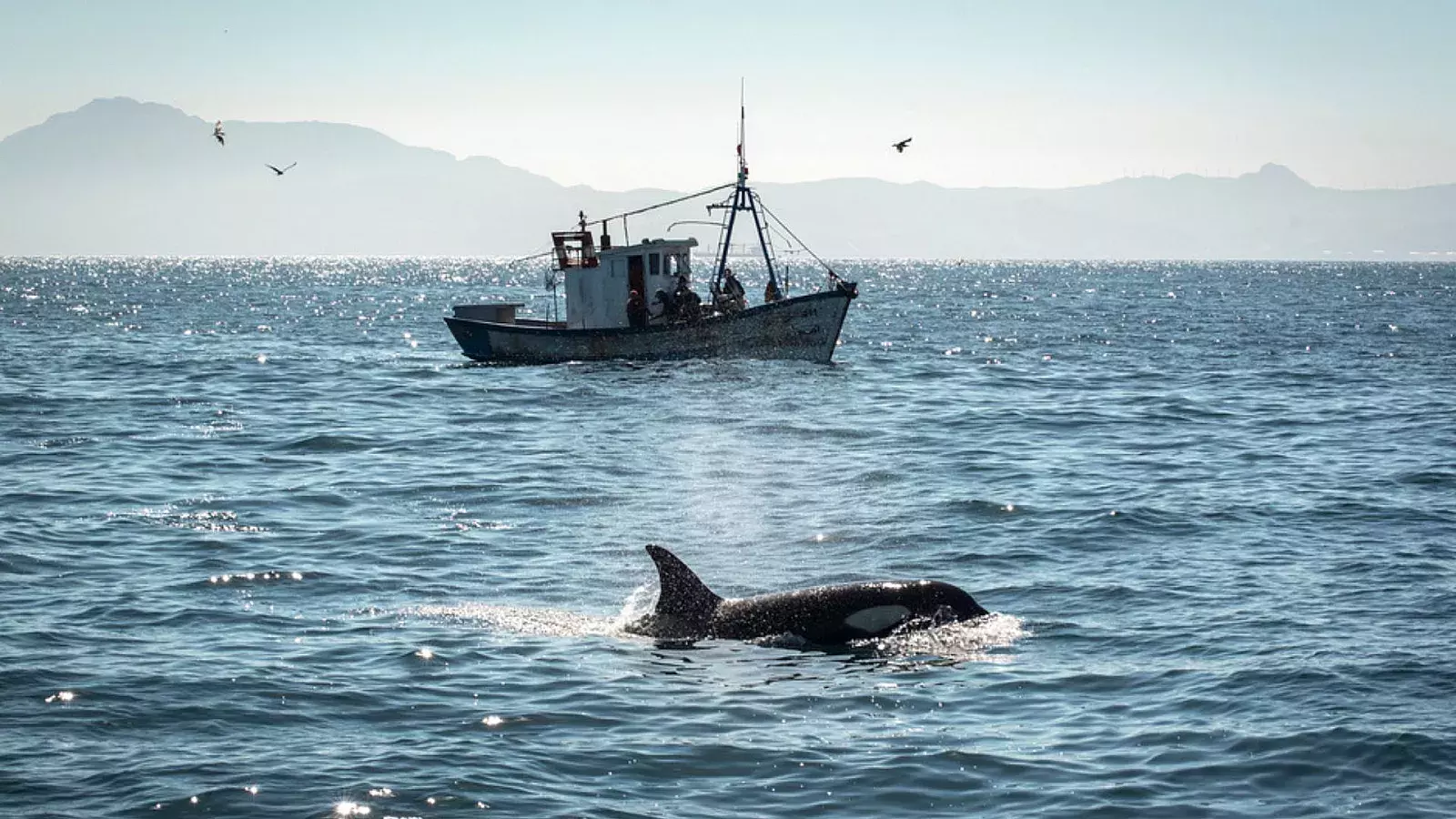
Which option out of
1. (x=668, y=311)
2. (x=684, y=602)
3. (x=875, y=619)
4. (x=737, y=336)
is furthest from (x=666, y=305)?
(x=875, y=619)

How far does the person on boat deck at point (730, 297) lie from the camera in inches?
1794

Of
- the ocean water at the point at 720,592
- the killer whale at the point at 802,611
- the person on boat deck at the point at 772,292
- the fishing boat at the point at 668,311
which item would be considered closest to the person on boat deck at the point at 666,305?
the fishing boat at the point at 668,311

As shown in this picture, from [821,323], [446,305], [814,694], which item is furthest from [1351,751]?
[446,305]

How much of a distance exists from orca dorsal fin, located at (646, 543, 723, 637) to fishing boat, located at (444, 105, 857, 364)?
29327mm

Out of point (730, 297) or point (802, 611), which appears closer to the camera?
point (802, 611)

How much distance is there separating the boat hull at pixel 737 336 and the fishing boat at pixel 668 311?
1.1 inches

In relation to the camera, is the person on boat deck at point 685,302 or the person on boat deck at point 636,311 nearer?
the person on boat deck at point 685,302

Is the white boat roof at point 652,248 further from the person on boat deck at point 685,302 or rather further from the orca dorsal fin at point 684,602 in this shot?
the orca dorsal fin at point 684,602

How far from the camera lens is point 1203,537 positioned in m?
18.9

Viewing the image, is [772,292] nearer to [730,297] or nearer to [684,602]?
[730,297]

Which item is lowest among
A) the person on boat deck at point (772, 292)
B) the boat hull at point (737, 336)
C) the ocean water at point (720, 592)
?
the ocean water at point (720, 592)

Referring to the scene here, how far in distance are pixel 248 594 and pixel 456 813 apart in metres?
7.08

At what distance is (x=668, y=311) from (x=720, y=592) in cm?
2927

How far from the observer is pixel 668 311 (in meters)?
45.0
